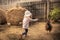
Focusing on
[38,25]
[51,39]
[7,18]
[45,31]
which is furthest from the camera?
[7,18]

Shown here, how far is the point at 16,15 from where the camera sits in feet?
24.8

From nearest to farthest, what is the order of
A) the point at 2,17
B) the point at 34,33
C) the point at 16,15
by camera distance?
the point at 34,33 → the point at 16,15 → the point at 2,17

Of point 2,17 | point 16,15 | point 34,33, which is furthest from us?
point 2,17

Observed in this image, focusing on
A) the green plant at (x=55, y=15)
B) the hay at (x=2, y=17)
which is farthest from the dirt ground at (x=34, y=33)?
the hay at (x=2, y=17)

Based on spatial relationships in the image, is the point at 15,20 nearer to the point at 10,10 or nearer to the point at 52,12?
the point at 10,10

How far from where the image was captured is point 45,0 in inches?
307

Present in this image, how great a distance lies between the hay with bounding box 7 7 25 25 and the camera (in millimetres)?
7543

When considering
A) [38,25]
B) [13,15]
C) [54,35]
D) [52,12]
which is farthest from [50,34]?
[13,15]

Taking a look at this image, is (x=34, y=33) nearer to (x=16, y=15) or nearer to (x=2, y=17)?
(x=16, y=15)

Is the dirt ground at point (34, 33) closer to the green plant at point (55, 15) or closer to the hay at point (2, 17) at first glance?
the green plant at point (55, 15)

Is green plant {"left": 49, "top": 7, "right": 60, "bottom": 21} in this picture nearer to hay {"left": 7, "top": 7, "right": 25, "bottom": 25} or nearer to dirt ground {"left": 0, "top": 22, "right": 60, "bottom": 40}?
dirt ground {"left": 0, "top": 22, "right": 60, "bottom": 40}

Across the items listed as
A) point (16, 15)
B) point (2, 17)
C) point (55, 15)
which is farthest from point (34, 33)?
point (2, 17)

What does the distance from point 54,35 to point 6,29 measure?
186cm

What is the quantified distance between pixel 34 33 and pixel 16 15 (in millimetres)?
1380
